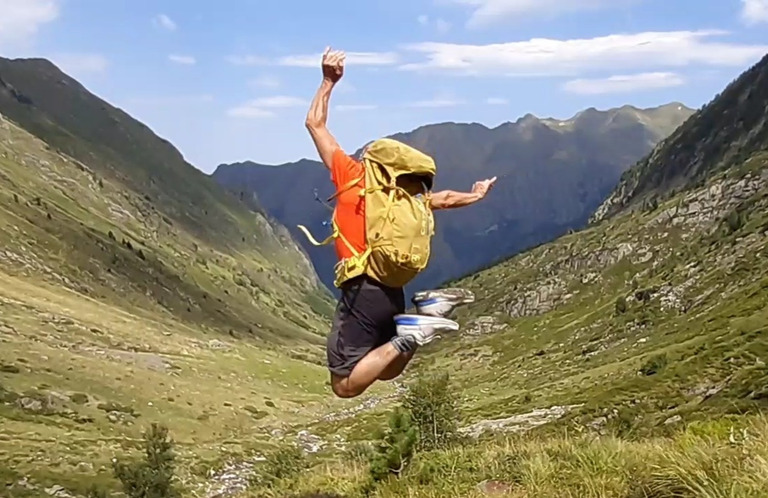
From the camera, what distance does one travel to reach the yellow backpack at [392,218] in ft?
28.3

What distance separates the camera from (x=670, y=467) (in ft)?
23.1

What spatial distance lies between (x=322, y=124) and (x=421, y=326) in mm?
2495

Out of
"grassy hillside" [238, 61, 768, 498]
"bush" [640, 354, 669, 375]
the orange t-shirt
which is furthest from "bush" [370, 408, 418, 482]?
"bush" [640, 354, 669, 375]

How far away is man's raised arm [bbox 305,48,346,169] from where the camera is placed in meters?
9.22

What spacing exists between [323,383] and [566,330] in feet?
118

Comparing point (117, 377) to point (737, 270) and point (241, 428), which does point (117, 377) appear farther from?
point (737, 270)

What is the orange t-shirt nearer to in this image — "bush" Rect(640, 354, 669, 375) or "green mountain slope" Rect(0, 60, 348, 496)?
"green mountain slope" Rect(0, 60, 348, 496)

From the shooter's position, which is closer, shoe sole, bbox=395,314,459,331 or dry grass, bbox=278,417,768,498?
dry grass, bbox=278,417,768,498

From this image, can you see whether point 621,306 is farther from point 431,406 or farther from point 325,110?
point 325,110

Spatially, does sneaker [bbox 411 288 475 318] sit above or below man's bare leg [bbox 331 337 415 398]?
above

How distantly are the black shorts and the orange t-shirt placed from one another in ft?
1.24

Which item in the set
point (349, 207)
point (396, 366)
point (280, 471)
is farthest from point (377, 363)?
point (280, 471)

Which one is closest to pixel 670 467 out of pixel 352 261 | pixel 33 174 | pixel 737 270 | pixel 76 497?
pixel 352 261

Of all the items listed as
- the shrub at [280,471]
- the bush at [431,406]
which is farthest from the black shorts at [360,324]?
the bush at [431,406]
